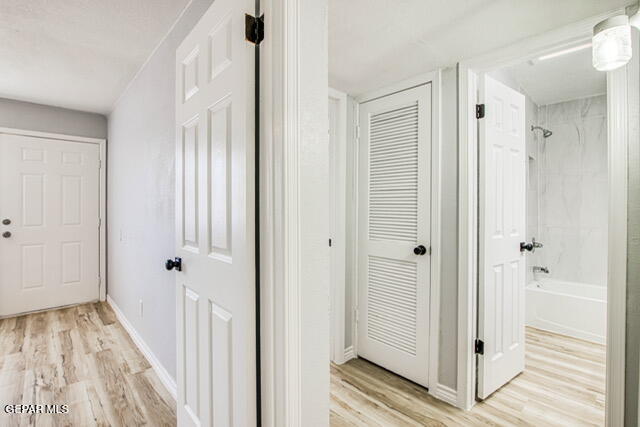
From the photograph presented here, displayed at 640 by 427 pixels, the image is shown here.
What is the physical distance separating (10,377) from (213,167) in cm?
236

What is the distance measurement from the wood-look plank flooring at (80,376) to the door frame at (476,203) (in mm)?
1841

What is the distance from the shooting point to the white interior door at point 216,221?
3.32ft

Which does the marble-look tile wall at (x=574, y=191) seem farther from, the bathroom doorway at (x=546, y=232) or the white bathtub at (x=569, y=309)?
the white bathtub at (x=569, y=309)

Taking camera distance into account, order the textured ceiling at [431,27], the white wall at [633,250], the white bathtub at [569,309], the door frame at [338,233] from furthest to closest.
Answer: the white bathtub at [569,309]
the door frame at [338,233]
the textured ceiling at [431,27]
the white wall at [633,250]

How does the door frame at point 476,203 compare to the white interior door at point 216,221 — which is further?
the door frame at point 476,203

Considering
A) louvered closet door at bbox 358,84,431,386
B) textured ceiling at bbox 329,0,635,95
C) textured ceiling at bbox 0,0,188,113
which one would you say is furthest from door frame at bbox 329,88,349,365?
textured ceiling at bbox 0,0,188,113

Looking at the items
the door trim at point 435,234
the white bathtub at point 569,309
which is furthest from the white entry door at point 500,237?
the white bathtub at point 569,309

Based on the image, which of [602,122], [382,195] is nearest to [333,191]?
[382,195]

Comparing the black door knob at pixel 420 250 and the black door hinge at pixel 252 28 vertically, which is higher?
the black door hinge at pixel 252 28

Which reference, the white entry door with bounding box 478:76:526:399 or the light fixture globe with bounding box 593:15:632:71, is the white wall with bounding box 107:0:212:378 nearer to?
the light fixture globe with bounding box 593:15:632:71

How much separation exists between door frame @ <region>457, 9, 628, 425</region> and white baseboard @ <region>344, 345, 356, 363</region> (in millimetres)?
873

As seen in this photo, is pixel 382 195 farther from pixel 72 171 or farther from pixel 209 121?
pixel 72 171

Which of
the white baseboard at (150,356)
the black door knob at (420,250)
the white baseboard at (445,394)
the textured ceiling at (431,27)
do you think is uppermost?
the textured ceiling at (431,27)

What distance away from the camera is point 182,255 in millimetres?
1511
